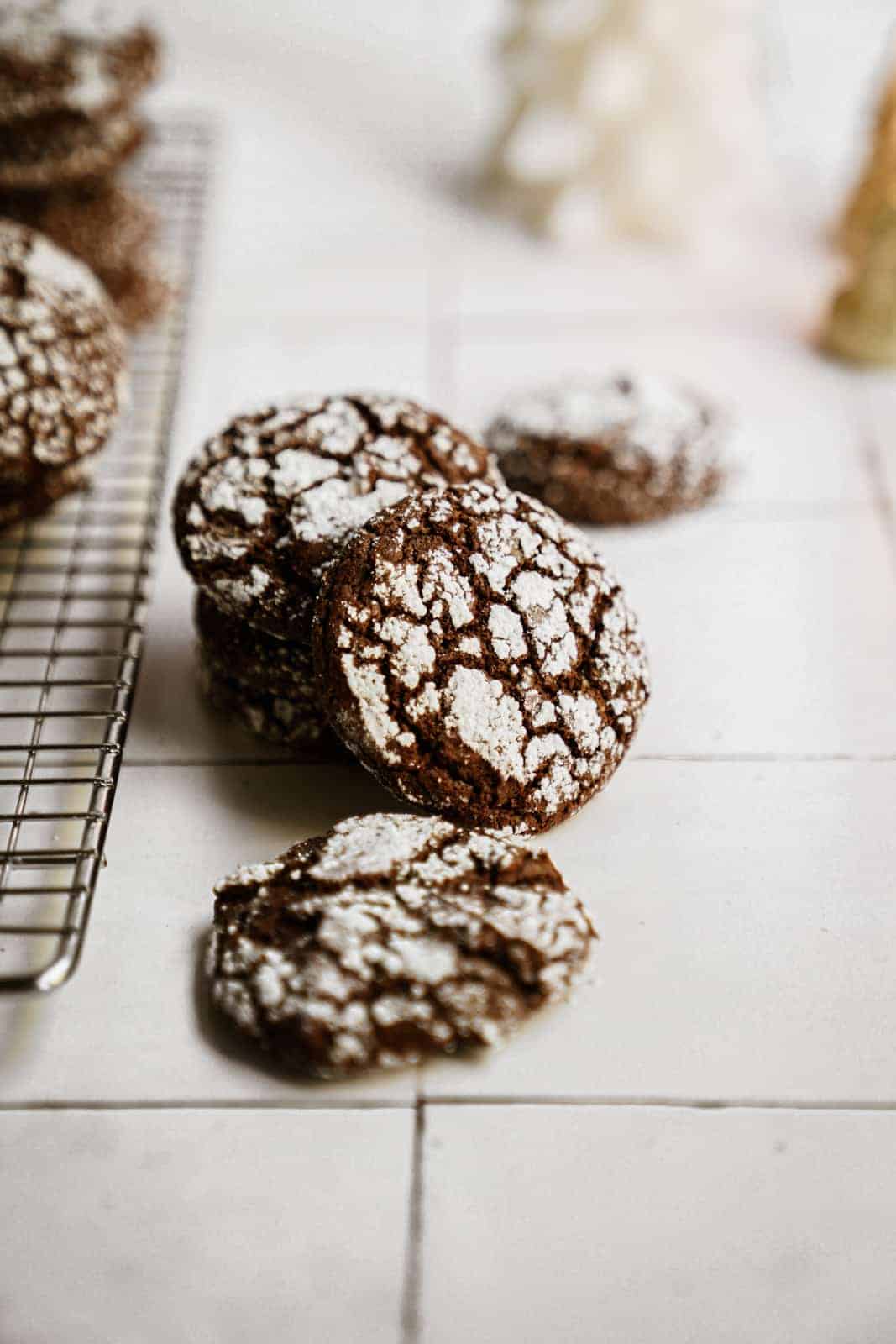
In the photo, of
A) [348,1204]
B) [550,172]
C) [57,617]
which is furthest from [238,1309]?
[550,172]

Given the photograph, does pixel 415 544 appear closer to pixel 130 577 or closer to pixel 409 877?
pixel 409 877

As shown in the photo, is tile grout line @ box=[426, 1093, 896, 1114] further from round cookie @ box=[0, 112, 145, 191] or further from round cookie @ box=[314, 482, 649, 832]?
round cookie @ box=[0, 112, 145, 191]

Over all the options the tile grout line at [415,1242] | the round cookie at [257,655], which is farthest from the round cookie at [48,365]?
the tile grout line at [415,1242]

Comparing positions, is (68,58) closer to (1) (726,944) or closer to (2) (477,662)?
(2) (477,662)

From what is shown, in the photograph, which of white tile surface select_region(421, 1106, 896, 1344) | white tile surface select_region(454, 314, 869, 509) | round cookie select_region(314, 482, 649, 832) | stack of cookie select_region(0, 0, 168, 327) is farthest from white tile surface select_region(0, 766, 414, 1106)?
stack of cookie select_region(0, 0, 168, 327)

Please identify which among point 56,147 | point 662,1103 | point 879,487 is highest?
point 56,147

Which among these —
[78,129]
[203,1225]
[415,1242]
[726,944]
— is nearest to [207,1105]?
[203,1225]

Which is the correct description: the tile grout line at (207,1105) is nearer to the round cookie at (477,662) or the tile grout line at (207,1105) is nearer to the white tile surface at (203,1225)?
the white tile surface at (203,1225)
